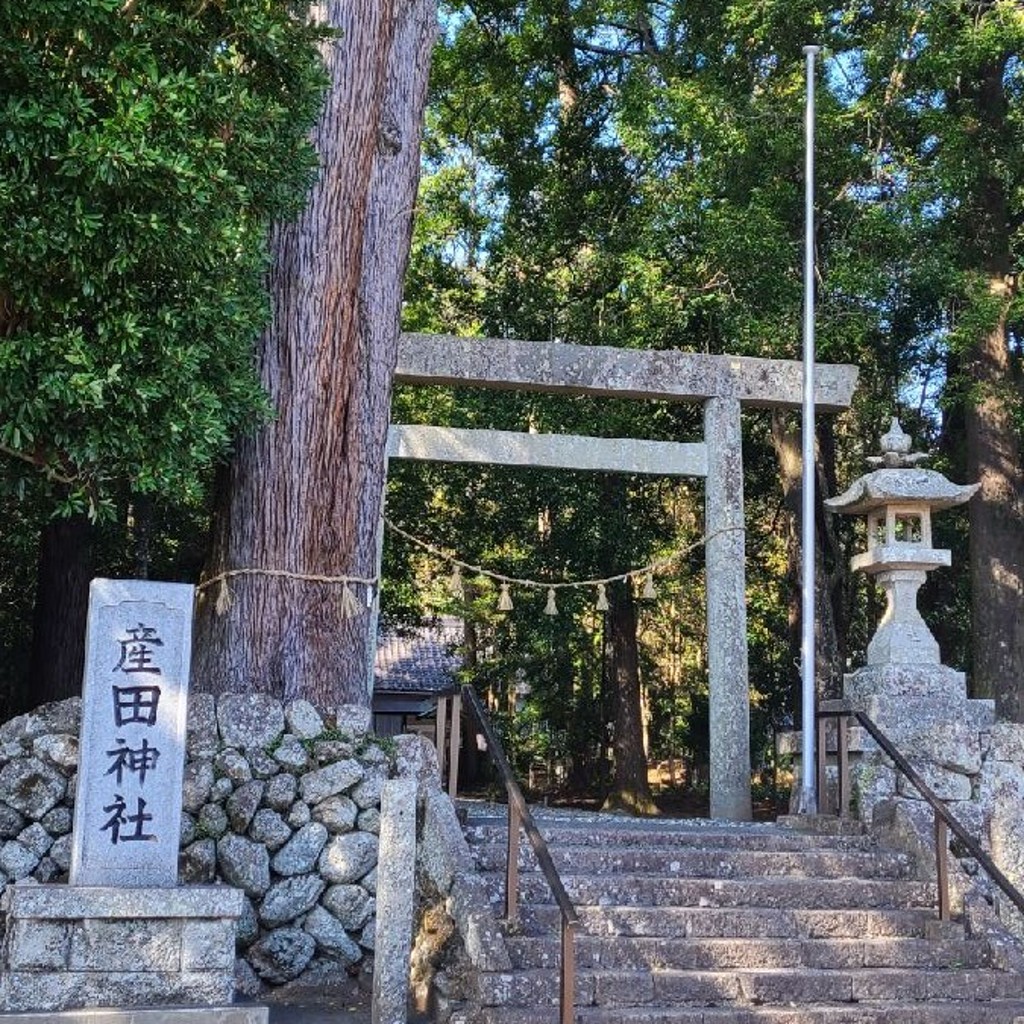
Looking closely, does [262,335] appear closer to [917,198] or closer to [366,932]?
[366,932]

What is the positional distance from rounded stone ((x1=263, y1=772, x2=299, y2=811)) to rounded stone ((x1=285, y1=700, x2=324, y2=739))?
31 cm

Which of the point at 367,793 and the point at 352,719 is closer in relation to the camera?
the point at 367,793

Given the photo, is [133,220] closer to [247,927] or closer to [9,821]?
[9,821]

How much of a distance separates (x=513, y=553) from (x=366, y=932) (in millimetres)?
9714

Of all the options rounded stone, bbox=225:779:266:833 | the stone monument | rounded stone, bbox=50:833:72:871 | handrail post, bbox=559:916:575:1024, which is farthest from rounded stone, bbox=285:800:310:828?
handrail post, bbox=559:916:575:1024

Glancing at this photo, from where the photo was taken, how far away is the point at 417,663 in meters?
22.6

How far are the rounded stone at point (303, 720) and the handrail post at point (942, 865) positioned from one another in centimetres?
369

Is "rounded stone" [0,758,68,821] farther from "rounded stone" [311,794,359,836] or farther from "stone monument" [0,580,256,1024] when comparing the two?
"rounded stone" [311,794,359,836]

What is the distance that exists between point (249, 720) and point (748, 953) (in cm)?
313

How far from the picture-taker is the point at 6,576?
561 inches

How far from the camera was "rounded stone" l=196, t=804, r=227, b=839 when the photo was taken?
261 inches

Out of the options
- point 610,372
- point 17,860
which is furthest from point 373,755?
point 610,372

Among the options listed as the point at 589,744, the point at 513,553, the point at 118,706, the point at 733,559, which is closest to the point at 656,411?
the point at 513,553

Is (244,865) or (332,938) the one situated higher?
(244,865)
